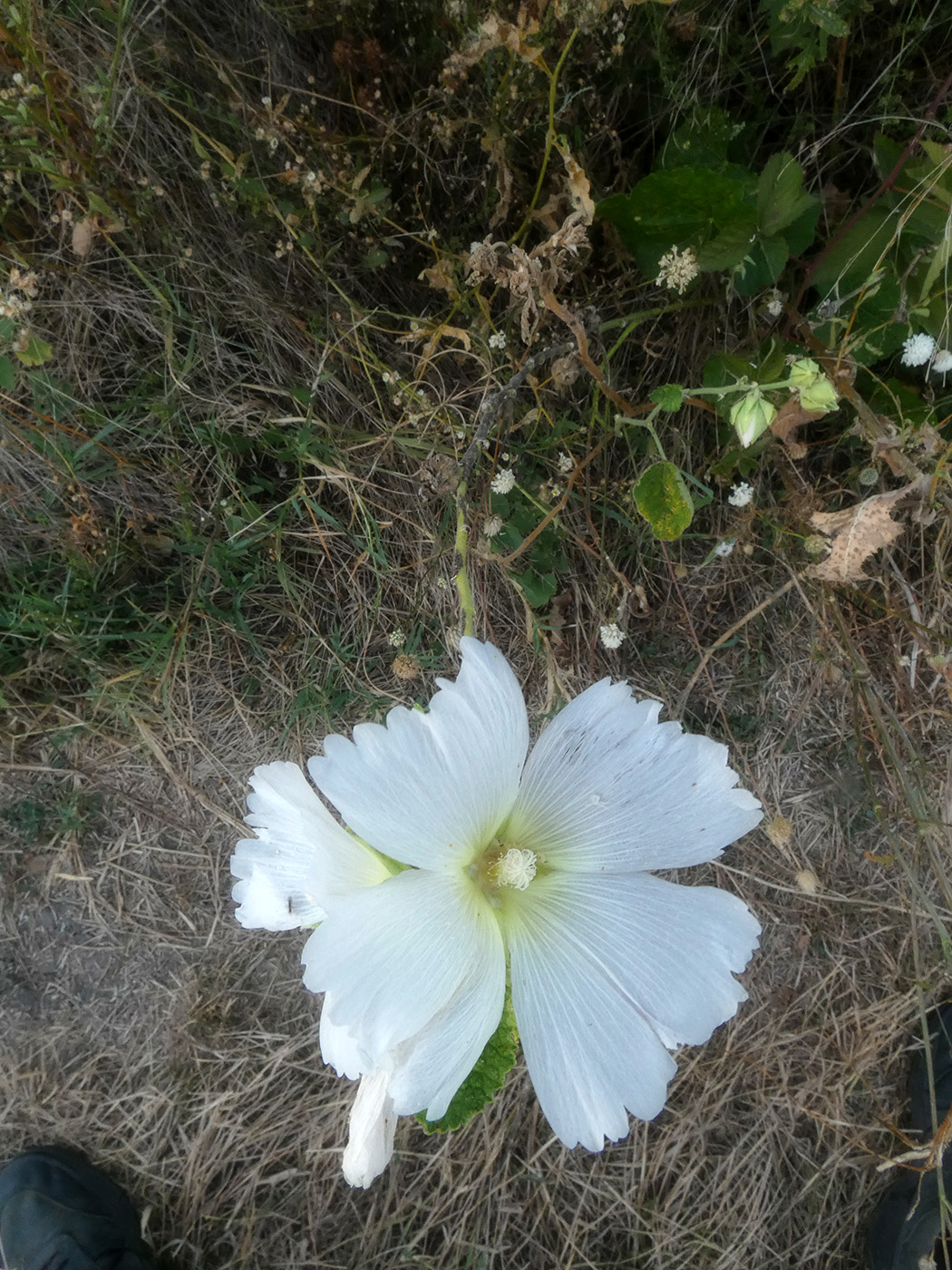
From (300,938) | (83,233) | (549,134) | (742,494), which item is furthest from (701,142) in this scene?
(300,938)

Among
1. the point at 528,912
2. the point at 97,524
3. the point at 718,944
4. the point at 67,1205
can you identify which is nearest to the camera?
the point at 718,944

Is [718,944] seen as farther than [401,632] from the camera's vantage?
No

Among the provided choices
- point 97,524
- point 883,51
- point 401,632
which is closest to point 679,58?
point 883,51

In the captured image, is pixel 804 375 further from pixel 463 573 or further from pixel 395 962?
pixel 395 962

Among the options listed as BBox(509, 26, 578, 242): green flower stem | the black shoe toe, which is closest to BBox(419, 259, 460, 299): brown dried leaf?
BBox(509, 26, 578, 242): green flower stem

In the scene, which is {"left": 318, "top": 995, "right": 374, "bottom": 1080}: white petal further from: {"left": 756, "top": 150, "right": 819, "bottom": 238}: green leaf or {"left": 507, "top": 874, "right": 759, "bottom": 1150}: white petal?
{"left": 756, "top": 150, "right": 819, "bottom": 238}: green leaf

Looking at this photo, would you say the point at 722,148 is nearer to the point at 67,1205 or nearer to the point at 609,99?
the point at 609,99

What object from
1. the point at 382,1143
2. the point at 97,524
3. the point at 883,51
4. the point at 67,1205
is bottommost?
the point at 67,1205
